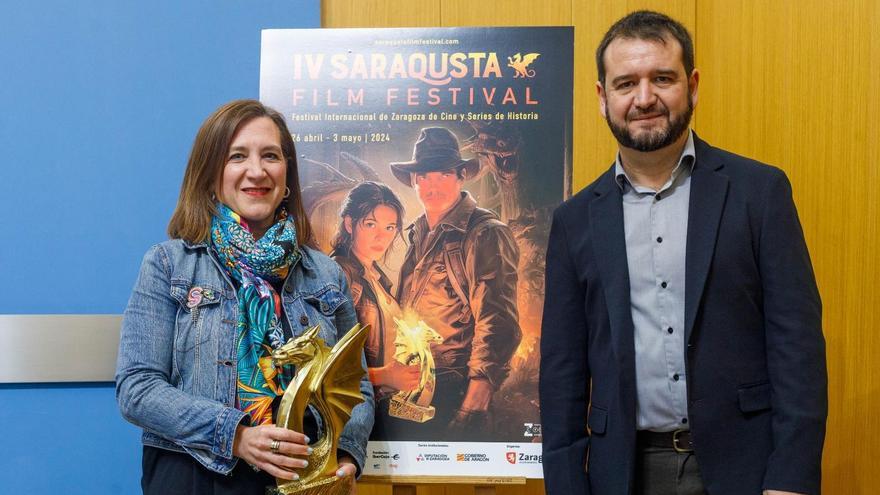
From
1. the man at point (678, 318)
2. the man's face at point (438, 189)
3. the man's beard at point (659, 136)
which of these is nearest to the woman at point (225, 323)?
the man's face at point (438, 189)

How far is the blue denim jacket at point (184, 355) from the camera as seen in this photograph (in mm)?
1973

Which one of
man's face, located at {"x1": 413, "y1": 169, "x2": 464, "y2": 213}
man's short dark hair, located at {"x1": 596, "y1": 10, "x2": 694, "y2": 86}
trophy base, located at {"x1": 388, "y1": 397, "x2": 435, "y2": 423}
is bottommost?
trophy base, located at {"x1": 388, "y1": 397, "x2": 435, "y2": 423}

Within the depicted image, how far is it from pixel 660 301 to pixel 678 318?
5cm

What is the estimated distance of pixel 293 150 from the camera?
2.36 m

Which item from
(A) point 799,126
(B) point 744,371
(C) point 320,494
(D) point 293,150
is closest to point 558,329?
(B) point 744,371

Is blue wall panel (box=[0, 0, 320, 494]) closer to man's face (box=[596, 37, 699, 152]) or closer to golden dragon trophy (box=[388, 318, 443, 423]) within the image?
golden dragon trophy (box=[388, 318, 443, 423])

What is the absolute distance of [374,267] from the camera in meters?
2.50

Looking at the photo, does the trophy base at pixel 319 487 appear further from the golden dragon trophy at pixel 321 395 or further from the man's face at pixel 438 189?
the man's face at pixel 438 189

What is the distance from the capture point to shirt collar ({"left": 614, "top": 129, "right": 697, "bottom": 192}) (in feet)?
6.43

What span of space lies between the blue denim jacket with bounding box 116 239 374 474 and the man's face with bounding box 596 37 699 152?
0.93m

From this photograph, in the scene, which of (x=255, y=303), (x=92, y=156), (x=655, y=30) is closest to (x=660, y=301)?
(x=655, y=30)

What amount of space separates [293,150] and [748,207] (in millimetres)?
1185

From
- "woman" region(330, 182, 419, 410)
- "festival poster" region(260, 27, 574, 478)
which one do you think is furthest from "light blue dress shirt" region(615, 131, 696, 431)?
"woman" region(330, 182, 419, 410)

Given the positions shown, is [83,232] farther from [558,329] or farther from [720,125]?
[720,125]
